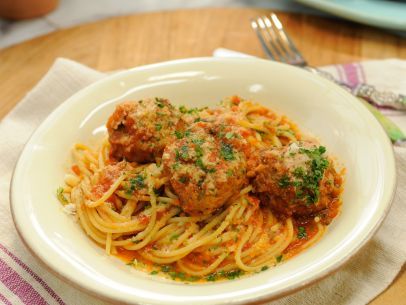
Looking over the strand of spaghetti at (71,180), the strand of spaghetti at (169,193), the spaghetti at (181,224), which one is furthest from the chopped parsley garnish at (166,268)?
the strand of spaghetti at (71,180)

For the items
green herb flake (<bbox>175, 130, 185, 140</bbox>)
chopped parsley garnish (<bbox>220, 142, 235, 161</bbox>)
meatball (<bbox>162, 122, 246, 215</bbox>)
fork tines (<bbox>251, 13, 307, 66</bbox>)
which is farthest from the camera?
fork tines (<bbox>251, 13, 307, 66</bbox>)

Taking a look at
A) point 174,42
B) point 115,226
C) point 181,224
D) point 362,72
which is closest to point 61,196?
point 115,226

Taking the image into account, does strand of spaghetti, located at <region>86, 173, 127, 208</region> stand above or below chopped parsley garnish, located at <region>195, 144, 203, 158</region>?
below

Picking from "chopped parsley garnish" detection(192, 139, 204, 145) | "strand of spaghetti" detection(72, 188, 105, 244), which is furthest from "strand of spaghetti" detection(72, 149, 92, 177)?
"chopped parsley garnish" detection(192, 139, 204, 145)

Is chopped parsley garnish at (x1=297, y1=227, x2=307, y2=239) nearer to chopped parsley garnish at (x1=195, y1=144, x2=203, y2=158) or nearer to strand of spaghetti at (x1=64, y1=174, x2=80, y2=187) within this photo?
chopped parsley garnish at (x1=195, y1=144, x2=203, y2=158)

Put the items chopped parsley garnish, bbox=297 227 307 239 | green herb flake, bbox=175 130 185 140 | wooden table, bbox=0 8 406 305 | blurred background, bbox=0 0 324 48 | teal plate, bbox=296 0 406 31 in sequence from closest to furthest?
chopped parsley garnish, bbox=297 227 307 239 → green herb flake, bbox=175 130 185 140 → wooden table, bbox=0 8 406 305 → teal plate, bbox=296 0 406 31 → blurred background, bbox=0 0 324 48

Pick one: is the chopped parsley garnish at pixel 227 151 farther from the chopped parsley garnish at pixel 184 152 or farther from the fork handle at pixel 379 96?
the fork handle at pixel 379 96
